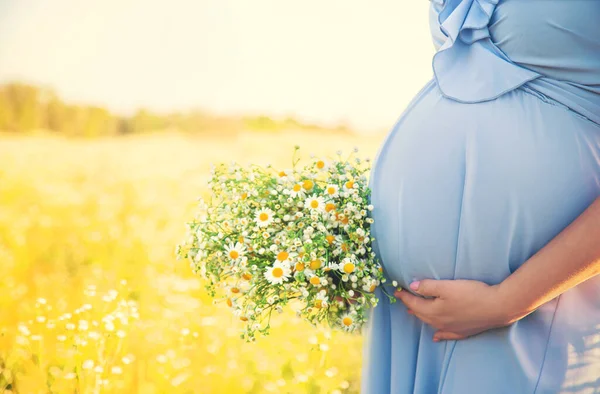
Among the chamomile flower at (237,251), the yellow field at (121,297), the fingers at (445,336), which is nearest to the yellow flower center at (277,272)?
the chamomile flower at (237,251)

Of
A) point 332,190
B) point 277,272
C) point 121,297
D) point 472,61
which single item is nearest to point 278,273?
point 277,272

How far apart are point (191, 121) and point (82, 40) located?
149 centimetres

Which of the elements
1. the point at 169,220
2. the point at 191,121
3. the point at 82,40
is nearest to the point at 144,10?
the point at 82,40

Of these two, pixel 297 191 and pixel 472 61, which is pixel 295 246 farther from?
pixel 472 61

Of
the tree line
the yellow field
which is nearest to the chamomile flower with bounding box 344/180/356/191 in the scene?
the yellow field

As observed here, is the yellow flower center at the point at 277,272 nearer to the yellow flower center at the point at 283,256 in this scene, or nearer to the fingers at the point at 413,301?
the yellow flower center at the point at 283,256

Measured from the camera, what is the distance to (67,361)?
87.1 inches

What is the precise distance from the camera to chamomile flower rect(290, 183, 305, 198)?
1.24 metres

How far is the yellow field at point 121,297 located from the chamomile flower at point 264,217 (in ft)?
3.06

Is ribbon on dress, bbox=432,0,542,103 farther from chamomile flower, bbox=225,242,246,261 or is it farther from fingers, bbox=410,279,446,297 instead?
chamomile flower, bbox=225,242,246,261

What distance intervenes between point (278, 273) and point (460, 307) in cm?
36

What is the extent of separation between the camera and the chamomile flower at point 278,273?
1.16m

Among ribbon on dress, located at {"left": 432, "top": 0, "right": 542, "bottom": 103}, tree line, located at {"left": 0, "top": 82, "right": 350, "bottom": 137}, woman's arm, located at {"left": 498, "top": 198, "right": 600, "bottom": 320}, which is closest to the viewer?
woman's arm, located at {"left": 498, "top": 198, "right": 600, "bottom": 320}

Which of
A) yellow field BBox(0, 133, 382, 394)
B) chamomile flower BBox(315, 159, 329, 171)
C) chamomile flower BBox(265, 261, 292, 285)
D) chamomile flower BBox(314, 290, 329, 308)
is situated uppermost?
chamomile flower BBox(315, 159, 329, 171)
